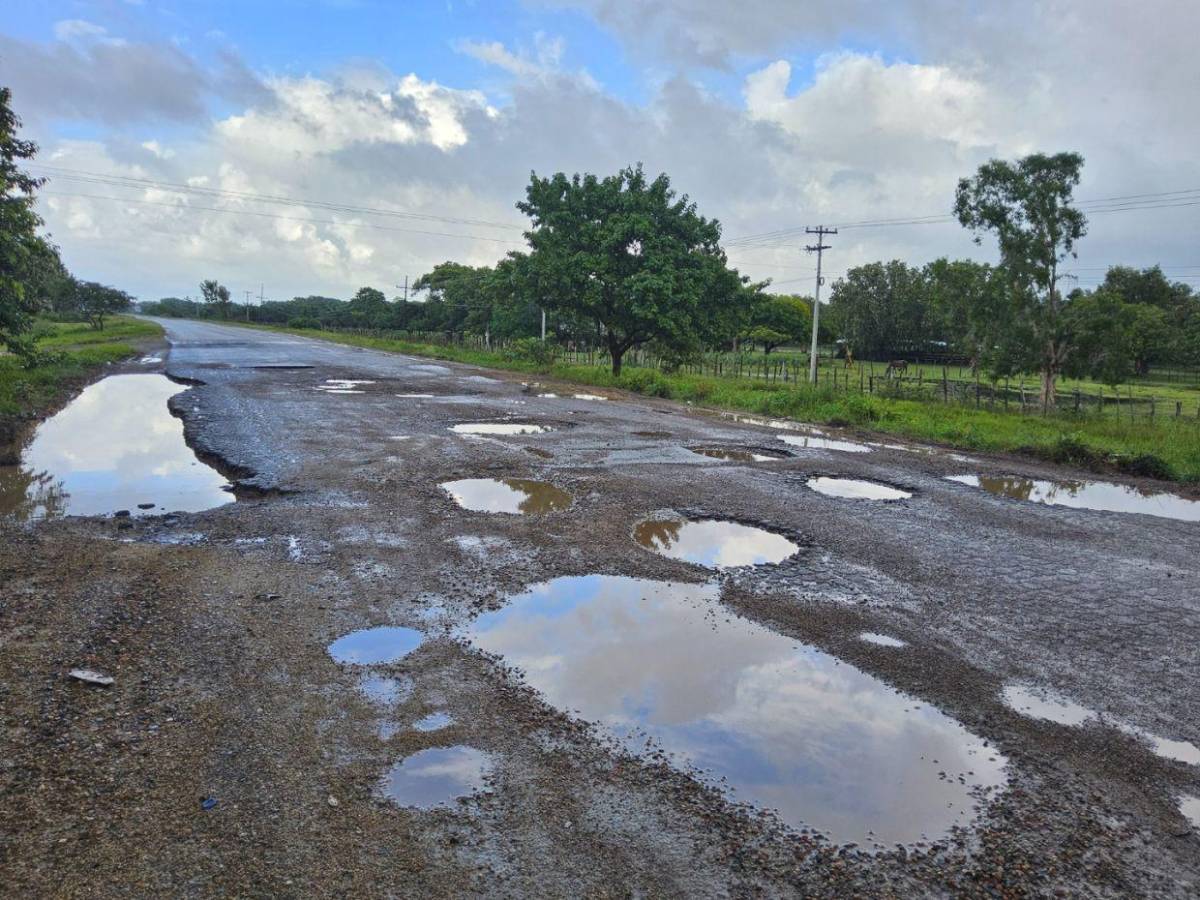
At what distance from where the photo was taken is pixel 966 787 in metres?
3.45

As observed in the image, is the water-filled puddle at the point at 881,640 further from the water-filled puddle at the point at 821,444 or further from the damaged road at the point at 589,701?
the water-filled puddle at the point at 821,444

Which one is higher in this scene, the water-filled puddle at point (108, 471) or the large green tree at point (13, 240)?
the large green tree at point (13, 240)

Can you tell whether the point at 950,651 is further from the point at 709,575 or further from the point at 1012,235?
the point at 1012,235

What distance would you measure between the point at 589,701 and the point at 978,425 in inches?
609

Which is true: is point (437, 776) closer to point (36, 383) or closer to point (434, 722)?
point (434, 722)

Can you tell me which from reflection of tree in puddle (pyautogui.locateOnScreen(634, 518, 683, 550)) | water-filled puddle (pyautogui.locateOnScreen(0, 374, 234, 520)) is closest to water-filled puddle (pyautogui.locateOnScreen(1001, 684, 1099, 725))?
reflection of tree in puddle (pyautogui.locateOnScreen(634, 518, 683, 550))

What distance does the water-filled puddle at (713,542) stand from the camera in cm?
671

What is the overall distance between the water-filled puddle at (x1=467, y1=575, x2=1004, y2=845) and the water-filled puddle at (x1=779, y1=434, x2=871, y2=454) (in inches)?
332

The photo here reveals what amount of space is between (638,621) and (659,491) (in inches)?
152

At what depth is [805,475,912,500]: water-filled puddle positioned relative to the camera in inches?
370

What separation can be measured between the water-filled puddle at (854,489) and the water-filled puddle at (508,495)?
3.42 m

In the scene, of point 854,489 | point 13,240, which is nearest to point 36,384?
point 13,240

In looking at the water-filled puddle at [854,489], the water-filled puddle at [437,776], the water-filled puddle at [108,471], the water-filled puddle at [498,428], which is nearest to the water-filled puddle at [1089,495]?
the water-filled puddle at [854,489]

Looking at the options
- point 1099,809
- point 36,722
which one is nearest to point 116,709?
point 36,722
